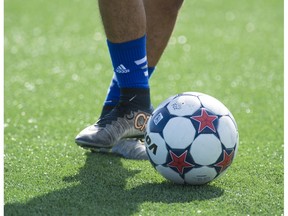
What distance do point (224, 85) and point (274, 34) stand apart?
2.19 metres

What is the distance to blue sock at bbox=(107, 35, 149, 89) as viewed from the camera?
4.24m

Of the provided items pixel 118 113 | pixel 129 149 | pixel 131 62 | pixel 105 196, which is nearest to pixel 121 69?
pixel 131 62

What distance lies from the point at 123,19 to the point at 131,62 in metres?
0.27

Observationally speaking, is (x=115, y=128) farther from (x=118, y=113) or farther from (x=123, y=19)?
(x=123, y=19)

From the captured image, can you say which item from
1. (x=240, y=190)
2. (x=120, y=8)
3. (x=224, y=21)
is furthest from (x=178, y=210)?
(x=224, y=21)

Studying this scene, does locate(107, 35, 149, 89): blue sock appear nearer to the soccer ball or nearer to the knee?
the knee

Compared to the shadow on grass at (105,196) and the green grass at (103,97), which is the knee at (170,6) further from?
the shadow on grass at (105,196)

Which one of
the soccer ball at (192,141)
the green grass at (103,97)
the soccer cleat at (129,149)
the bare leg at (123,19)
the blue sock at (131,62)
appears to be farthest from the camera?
the soccer cleat at (129,149)

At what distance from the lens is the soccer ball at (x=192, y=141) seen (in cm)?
365

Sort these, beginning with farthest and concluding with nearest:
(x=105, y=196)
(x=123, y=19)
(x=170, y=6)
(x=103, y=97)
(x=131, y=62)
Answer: (x=103, y=97)
(x=170, y=6)
(x=131, y=62)
(x=123, y=19)
(x=105, y=196)

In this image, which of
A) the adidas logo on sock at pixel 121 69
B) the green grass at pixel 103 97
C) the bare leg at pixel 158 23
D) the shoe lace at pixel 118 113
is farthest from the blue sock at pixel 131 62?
the green grass at pixel 103 97

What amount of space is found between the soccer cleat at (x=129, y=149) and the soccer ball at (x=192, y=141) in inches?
22.1

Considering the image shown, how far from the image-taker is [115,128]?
4.30 meters

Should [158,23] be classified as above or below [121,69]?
above
